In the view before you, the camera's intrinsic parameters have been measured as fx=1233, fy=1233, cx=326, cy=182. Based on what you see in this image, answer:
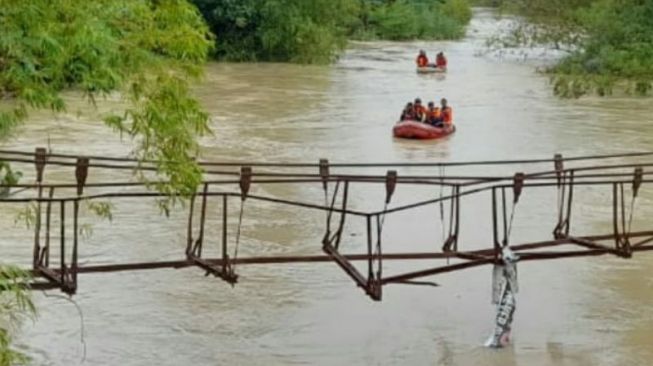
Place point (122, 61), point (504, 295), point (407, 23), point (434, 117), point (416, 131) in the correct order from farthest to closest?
point (407, 23) → point (434, 117) → point (416, 131) → point (504, 295) → point (122, 61)

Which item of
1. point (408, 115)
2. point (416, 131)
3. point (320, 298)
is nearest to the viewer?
point (320, 298)

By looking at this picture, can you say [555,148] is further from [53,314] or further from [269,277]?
[53,314]

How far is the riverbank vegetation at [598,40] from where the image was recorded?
2741 centimetres

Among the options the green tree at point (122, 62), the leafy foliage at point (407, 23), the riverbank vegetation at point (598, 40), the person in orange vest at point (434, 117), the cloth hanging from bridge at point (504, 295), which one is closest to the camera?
the green tree at point (122, 62)

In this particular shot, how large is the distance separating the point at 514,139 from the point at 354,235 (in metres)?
8.96

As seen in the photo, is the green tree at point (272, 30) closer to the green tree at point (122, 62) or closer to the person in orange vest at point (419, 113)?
the person in orange vest at point (419, 113)

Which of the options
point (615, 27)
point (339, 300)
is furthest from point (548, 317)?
point (615, 27)

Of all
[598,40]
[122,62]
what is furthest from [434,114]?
[122,62]

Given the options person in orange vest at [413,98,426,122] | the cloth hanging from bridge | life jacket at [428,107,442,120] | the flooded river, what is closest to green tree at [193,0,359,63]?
person in orange vest at [413,98,426,122]

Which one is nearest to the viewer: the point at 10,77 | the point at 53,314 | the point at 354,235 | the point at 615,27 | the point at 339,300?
the point at 10,77

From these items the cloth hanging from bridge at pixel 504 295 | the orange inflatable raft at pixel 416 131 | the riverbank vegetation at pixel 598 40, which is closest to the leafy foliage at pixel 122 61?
the cloth hanging from bridge at pixel 504 295

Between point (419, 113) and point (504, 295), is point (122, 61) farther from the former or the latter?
point (419, 113)

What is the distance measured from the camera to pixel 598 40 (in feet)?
97.2

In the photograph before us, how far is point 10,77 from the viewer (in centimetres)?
471
